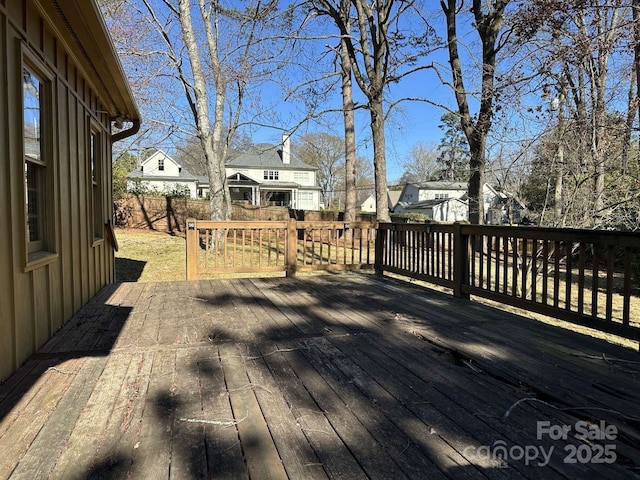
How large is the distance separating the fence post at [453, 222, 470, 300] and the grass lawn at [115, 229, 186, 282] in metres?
4.75

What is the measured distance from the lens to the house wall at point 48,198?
7.18 ft

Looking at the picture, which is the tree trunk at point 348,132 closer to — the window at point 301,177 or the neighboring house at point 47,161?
the neighboring house at point 47,161

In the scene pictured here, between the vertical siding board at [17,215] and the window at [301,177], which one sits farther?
the window at [301,177]

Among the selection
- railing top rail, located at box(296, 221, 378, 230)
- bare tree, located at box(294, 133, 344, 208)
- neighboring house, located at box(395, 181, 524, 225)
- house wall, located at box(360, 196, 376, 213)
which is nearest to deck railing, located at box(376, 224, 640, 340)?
railing top rail, located at box(296, 221, 378, 230)

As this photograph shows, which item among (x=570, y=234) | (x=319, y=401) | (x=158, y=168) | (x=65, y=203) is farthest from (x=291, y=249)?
(x=158, y=168)

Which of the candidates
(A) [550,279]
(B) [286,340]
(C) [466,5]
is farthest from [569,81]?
(B) [286,340]

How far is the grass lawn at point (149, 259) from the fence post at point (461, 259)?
15.6 feet

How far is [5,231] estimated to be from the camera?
2.19 m

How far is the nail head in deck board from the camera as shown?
54.9 inches

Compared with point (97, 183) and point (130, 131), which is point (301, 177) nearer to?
point (130, 131)

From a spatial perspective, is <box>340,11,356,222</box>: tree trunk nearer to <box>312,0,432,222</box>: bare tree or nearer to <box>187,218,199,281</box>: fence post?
<box>312,0,432,222</box>: bare tree

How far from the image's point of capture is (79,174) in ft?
12.4

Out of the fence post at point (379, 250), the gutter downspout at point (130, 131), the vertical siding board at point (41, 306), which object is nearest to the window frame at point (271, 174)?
the gutter downspout at point (130, 131)

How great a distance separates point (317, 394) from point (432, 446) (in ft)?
2.06
